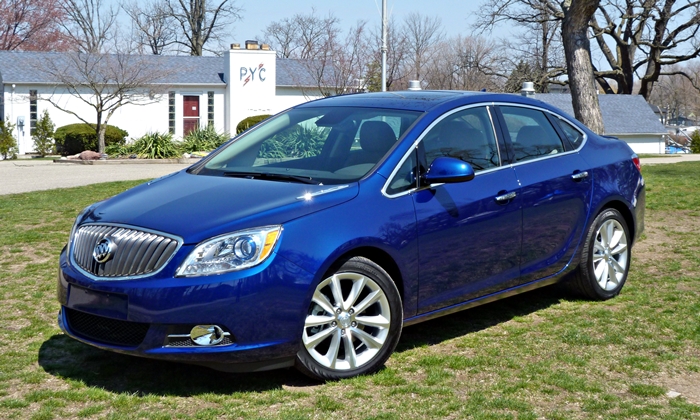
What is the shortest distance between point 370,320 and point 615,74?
50655 mm

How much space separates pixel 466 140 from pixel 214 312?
7.56 ft

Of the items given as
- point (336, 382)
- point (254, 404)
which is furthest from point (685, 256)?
point (254, 404)

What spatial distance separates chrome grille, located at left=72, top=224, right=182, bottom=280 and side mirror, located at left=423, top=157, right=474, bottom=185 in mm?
1645

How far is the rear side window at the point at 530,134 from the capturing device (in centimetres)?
600

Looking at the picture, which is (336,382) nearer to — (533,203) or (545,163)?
(533,203)

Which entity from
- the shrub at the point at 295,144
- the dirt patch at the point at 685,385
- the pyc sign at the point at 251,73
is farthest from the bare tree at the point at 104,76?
the dirt patch at the point at 685,385

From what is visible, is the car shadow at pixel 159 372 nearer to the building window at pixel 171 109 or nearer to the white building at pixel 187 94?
the white building at pixel 187 94

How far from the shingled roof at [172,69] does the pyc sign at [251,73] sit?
121cm

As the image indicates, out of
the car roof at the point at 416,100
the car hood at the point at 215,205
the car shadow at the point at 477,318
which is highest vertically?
the car roof at the point at 416,100

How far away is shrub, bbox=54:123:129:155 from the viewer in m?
36.7

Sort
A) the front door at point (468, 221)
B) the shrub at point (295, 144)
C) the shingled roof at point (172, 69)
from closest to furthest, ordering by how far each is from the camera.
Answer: the front door at point (468, 221) → the shrub at point (295, 144) → the shingled roof at point (172, 69)

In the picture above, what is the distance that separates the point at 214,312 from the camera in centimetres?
422

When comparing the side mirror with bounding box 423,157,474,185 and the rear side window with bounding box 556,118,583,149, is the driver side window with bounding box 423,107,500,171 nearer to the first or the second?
the side mirror with bounding box 423,157,474,185

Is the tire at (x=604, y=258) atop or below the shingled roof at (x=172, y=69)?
below
